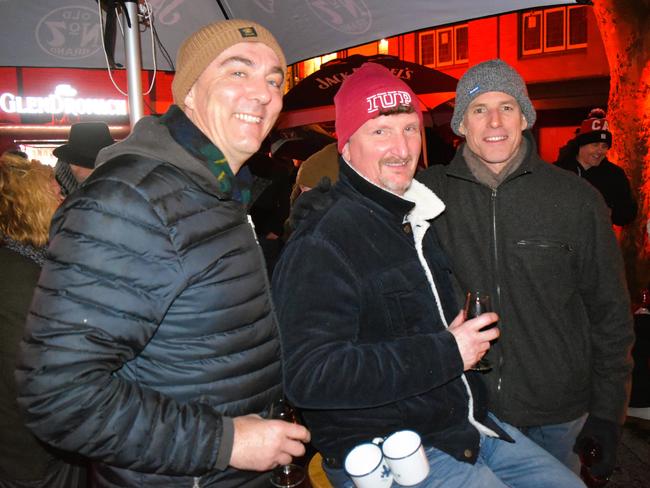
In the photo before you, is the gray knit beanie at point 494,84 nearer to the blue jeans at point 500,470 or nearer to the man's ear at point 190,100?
the man's ear at point 190,100

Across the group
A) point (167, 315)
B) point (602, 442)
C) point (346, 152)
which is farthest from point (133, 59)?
point (602, 442)

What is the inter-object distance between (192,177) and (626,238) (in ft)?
23.1

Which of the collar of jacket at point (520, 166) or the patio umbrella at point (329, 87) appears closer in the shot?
the collar of jacket at point (520, 166)

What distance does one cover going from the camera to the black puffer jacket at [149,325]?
1.36m

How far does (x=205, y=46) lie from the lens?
2.01 metres

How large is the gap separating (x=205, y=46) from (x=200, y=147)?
1.59ft

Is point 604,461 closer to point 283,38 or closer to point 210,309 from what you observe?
point 210,309

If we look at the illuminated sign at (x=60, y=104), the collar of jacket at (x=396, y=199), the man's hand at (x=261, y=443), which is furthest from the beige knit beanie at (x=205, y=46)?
the illuminated sign at (x=60, y=104)

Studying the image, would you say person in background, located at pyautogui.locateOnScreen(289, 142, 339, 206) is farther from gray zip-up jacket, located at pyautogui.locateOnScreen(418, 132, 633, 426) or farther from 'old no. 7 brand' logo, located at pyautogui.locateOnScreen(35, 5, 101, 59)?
gray zip-up jacket, located at pyautogui.locateOnScreen(418, 132, 633, 426)

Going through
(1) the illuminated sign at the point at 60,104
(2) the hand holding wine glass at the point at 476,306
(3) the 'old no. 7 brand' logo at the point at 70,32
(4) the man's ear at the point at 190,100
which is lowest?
(2) the hand holding wine glass at the point at 476,306

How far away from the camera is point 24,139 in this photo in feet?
48.5

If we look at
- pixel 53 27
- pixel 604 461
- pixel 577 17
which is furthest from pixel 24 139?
pixel 577 17

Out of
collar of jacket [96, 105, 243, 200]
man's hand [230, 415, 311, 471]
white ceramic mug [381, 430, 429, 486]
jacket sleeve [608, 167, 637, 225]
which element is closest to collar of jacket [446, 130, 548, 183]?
white ceramic mug [381, 430, 429, 486]

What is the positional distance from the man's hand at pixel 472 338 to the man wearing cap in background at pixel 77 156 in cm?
397
